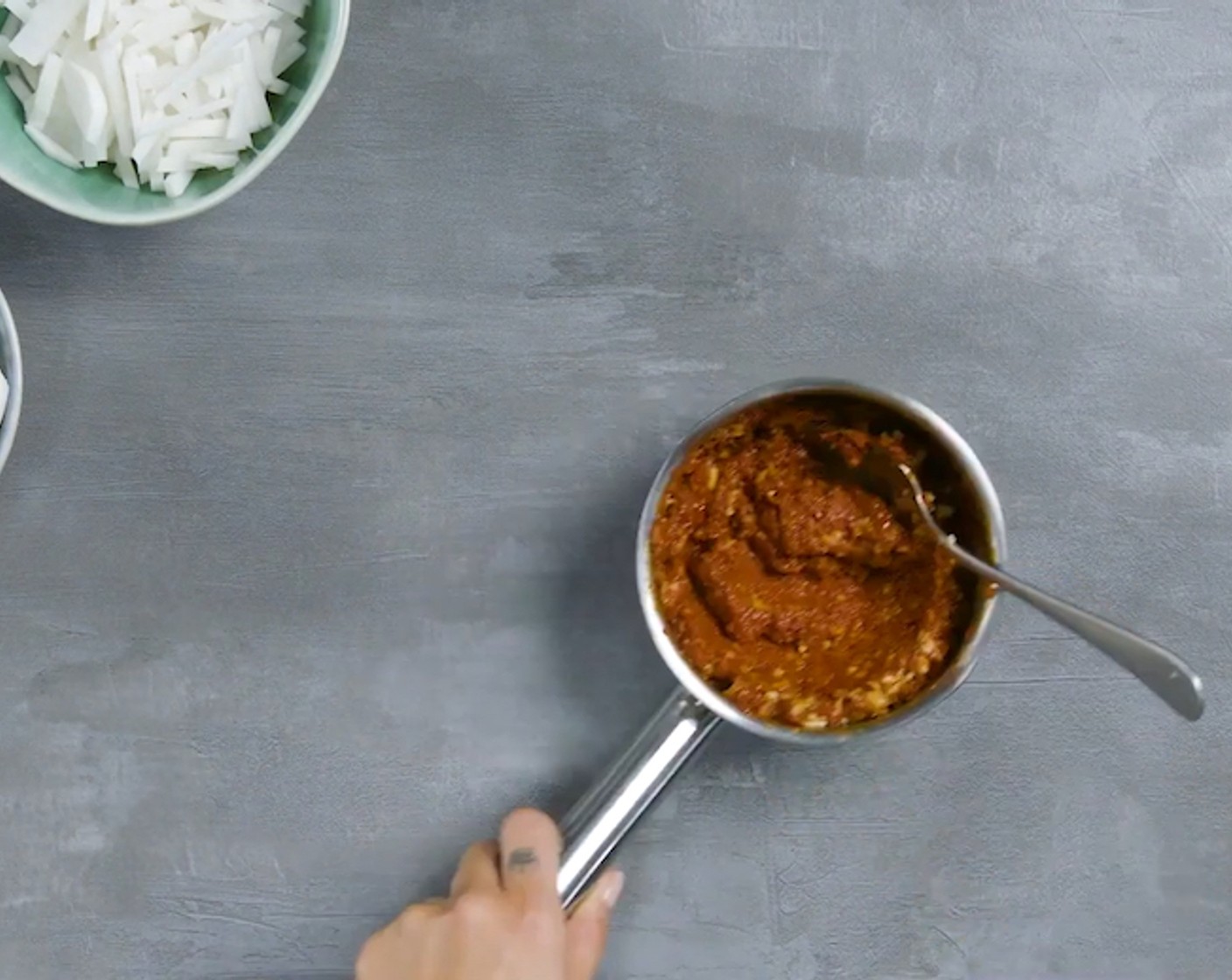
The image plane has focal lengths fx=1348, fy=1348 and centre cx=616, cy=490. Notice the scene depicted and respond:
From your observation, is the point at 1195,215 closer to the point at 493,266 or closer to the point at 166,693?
the point at 493,266

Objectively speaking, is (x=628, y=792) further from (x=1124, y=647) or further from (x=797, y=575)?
(x=1124, y=647)

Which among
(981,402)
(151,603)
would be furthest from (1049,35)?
(151,603)

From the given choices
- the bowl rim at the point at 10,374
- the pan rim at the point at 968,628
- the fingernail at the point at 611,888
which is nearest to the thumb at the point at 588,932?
the fingernail at the point at 611,888

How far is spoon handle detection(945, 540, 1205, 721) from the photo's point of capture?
0.79m

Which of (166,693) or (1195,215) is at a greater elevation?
(1195,215)

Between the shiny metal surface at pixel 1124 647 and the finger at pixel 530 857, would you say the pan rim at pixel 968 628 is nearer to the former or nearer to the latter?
the shiny metal surface at pixel 1124 647

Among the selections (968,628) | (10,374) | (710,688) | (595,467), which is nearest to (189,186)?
(10,374)

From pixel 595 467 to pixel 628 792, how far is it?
255 millimetres

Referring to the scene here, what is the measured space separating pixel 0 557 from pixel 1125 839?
0.90 meters

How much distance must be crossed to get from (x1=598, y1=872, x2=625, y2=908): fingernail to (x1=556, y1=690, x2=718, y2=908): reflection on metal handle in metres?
0.03

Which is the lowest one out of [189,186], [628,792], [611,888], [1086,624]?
[611,888]

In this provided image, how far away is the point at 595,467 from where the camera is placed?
1.04 metres

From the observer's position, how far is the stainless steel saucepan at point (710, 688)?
919 millimetres

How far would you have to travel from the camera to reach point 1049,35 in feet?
3.41
